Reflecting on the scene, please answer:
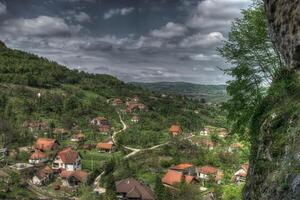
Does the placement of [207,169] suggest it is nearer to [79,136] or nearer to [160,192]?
[160,192]

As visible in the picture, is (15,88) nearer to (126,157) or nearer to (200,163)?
(126,157)

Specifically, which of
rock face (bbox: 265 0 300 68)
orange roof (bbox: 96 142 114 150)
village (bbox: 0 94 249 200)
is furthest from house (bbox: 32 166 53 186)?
rock face (bbox: 265 0 300 68)

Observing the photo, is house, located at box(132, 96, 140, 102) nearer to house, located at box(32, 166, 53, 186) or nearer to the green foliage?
house, located at box(32, 166, 53, 186)

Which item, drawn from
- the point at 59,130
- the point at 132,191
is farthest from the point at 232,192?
the point at 59,130

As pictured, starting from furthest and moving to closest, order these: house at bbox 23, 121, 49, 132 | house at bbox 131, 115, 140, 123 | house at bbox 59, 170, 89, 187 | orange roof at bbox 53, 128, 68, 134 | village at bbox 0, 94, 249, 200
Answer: house at bbox 131, 115, 140, 123
orange roof at bbox 53, 128, 68, 134
house at bbox 23, 121, 49, 132
house at bbox 59, 170, 89, 187
village at bbox 0, 94, 249, 200

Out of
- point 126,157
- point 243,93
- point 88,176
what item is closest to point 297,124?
point 243,93

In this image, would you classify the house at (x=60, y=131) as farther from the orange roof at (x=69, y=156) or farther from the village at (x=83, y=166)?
the orange roof at (x=69, y=156)
